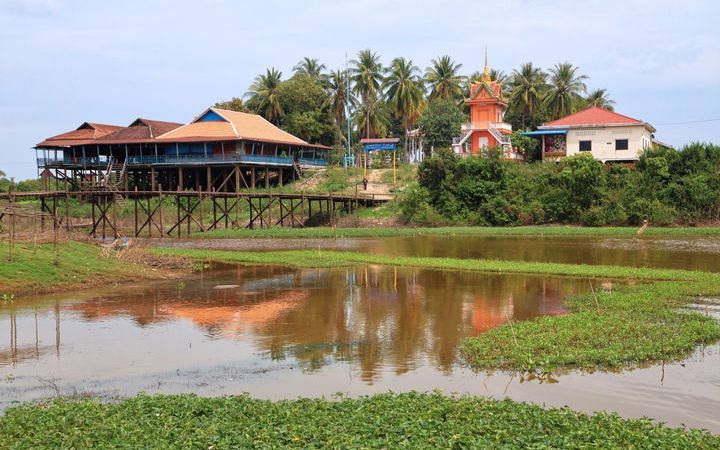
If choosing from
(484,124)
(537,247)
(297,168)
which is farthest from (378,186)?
(537,247)

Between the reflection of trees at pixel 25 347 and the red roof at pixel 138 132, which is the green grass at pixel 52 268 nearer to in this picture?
the reflection of trees at pixel 25 347

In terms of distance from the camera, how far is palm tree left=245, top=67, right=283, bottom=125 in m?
75.8

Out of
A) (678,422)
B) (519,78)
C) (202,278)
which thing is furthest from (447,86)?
(678,422)

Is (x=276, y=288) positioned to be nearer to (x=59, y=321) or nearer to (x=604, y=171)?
(x=59, y=321)

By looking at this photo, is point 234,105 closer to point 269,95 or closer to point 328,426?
point 269,95

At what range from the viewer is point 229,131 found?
206ft

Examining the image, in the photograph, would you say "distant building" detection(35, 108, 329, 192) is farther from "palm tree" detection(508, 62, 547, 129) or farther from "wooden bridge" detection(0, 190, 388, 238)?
"palm tree" detection(508, 62, 547, 129)

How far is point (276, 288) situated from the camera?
2512 centimetres

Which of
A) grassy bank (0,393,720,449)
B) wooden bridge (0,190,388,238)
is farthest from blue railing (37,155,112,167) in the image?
grassy bank (0,393,720,449)

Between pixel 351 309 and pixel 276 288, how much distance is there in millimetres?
5339

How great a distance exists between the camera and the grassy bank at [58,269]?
23.6m

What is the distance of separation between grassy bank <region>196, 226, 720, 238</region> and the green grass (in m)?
20.7

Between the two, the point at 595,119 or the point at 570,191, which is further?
the point at 595,119

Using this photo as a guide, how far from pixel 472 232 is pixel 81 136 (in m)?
39.8
